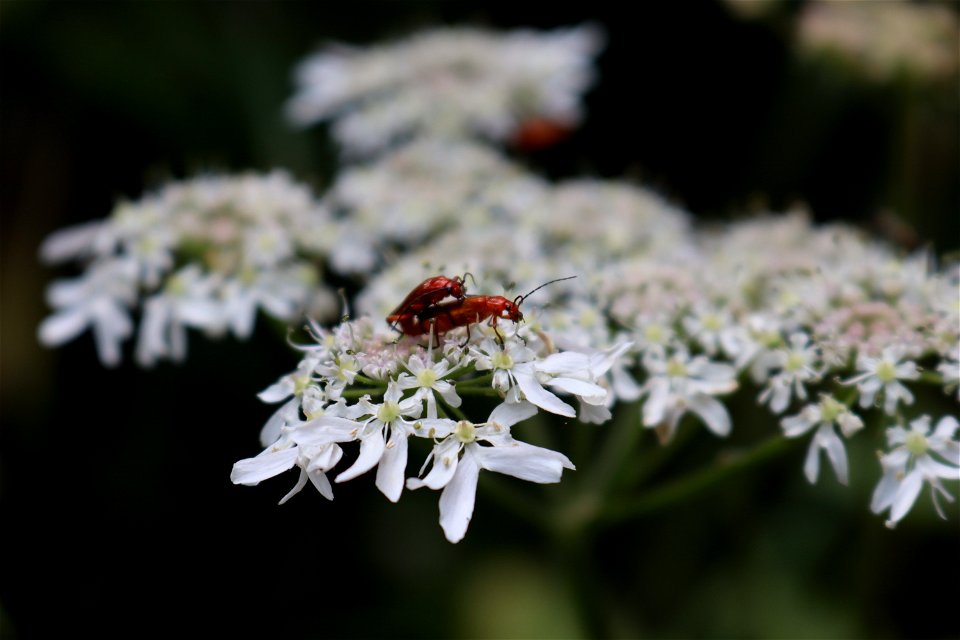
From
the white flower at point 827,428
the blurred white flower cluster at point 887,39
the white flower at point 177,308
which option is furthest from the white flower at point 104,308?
the blurred white flower cluster at point 887,39

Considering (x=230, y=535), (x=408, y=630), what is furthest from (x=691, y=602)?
(x=230, y=535)

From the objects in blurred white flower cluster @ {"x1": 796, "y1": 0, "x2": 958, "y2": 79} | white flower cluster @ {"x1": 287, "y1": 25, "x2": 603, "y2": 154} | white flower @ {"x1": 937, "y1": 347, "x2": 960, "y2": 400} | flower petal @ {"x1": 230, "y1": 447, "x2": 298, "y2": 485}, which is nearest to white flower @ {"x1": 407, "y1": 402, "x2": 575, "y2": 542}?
flower petal @ {"x1": 230, "y1": 447, "x2": 298, "y2": 485}

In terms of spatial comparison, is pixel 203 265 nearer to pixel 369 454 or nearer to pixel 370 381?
pixel 370 381

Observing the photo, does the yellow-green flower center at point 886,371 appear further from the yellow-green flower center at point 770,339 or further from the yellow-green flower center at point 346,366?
the yellow-green flower center at point 346,366

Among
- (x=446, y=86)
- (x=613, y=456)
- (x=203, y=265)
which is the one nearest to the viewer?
(x=203, y=265)

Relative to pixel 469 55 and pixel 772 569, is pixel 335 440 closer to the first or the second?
pixel 772 569

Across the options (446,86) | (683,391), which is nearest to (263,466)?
(683,391)
